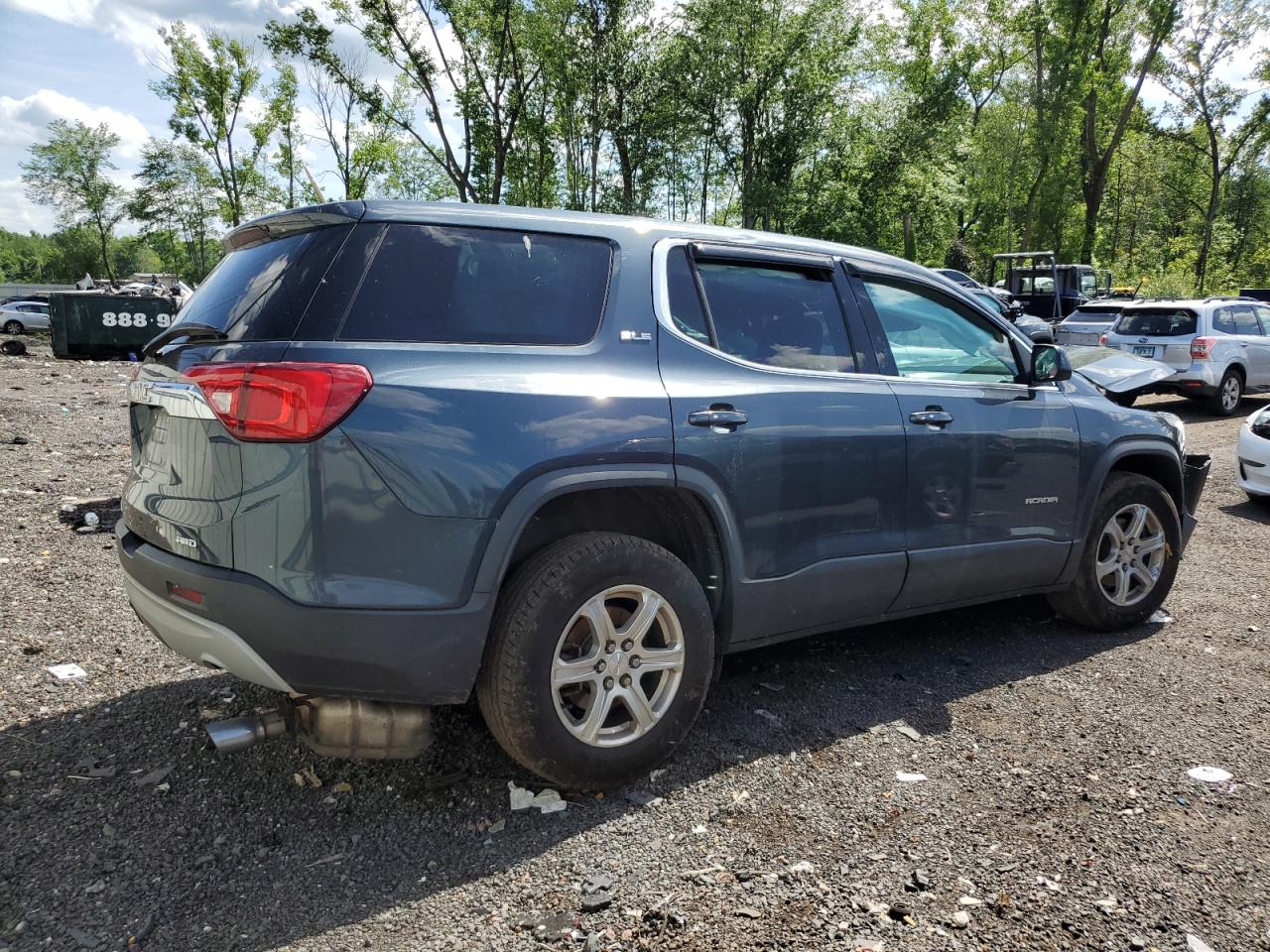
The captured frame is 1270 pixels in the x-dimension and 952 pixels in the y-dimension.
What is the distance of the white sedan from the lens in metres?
7.76

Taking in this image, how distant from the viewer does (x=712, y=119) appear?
28.8m

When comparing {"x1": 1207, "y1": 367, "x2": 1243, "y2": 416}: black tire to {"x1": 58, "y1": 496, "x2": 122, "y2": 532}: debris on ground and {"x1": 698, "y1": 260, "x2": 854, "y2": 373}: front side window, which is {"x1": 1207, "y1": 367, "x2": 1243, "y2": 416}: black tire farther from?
{"x1": 58, "y1": 496, "x2": 122, "y2": 532}: debris on ground

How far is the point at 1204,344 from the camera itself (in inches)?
503

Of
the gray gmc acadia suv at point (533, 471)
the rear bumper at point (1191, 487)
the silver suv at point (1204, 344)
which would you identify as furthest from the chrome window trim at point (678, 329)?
the silver suv at point (1204, 344)

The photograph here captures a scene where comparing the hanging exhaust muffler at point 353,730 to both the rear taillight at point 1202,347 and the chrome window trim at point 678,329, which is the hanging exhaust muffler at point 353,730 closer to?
the chrome window trim at point 678,329

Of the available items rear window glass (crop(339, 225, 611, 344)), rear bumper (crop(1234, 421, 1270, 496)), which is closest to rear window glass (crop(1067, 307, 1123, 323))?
rear bumper (crop(1234, 421, 1270, 496))

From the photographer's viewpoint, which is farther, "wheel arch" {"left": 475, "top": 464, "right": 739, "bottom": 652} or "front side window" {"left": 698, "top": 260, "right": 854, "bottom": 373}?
"front side window" {"left": 698, "top": 260, "right": 854, "bottom": 373}

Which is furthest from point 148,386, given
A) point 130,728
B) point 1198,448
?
point 1198,448

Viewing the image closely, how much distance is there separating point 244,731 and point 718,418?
1.85m

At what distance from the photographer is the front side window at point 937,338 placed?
12.4 ft

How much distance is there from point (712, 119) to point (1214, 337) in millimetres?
19695

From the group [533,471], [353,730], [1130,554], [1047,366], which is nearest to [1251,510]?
[1130,554]

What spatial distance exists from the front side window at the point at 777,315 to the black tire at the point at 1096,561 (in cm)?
184

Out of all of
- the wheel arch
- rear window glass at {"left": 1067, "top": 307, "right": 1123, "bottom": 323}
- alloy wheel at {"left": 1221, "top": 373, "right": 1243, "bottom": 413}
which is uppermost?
rear window glass at {"left": 1067, "top": 307, "right": 1123, "bottom": 323}
